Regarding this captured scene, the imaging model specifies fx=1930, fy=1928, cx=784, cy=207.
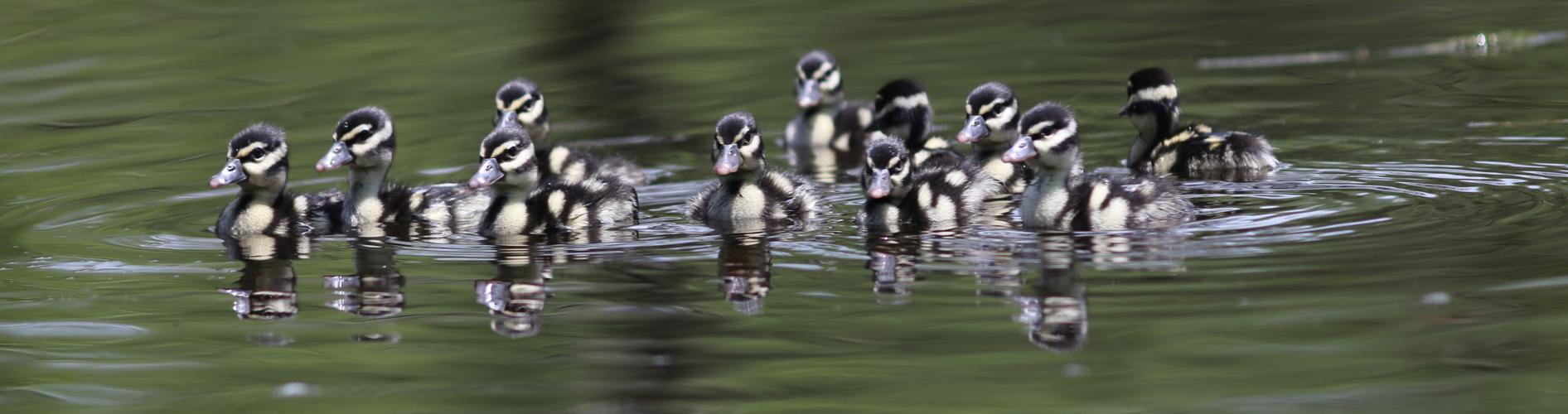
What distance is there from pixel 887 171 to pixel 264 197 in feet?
8.61

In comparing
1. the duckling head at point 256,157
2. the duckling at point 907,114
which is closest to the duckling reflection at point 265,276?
the duckling head at point 256,157

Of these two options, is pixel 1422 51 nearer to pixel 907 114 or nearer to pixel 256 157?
pixel 907 114

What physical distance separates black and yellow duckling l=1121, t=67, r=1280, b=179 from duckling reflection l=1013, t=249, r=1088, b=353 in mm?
2202

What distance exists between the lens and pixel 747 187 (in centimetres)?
772

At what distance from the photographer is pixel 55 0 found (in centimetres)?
1456

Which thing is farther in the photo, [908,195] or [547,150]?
[547,150]

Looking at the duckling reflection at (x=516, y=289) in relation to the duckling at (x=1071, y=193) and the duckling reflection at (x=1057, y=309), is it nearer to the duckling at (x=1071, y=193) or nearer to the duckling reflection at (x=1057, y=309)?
the duckling reflection at (x=1057, y=309)

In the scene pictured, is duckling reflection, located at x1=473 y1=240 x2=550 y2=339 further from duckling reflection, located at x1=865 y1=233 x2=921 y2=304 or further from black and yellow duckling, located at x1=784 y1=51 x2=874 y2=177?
black and yellow duckling, located at x1=784 y1=51 x2=874 y2=177

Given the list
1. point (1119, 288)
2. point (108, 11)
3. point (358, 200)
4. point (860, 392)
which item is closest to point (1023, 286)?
point (1119, 288)

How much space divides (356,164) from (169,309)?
1.78 metres

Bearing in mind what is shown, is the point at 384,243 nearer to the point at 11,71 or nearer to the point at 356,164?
the point at 356,164

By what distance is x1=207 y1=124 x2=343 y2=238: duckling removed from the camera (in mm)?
7848

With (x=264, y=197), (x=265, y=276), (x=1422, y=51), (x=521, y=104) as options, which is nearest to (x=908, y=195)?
(x=265, y=276)

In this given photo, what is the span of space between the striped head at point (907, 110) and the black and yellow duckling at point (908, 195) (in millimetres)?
1636
